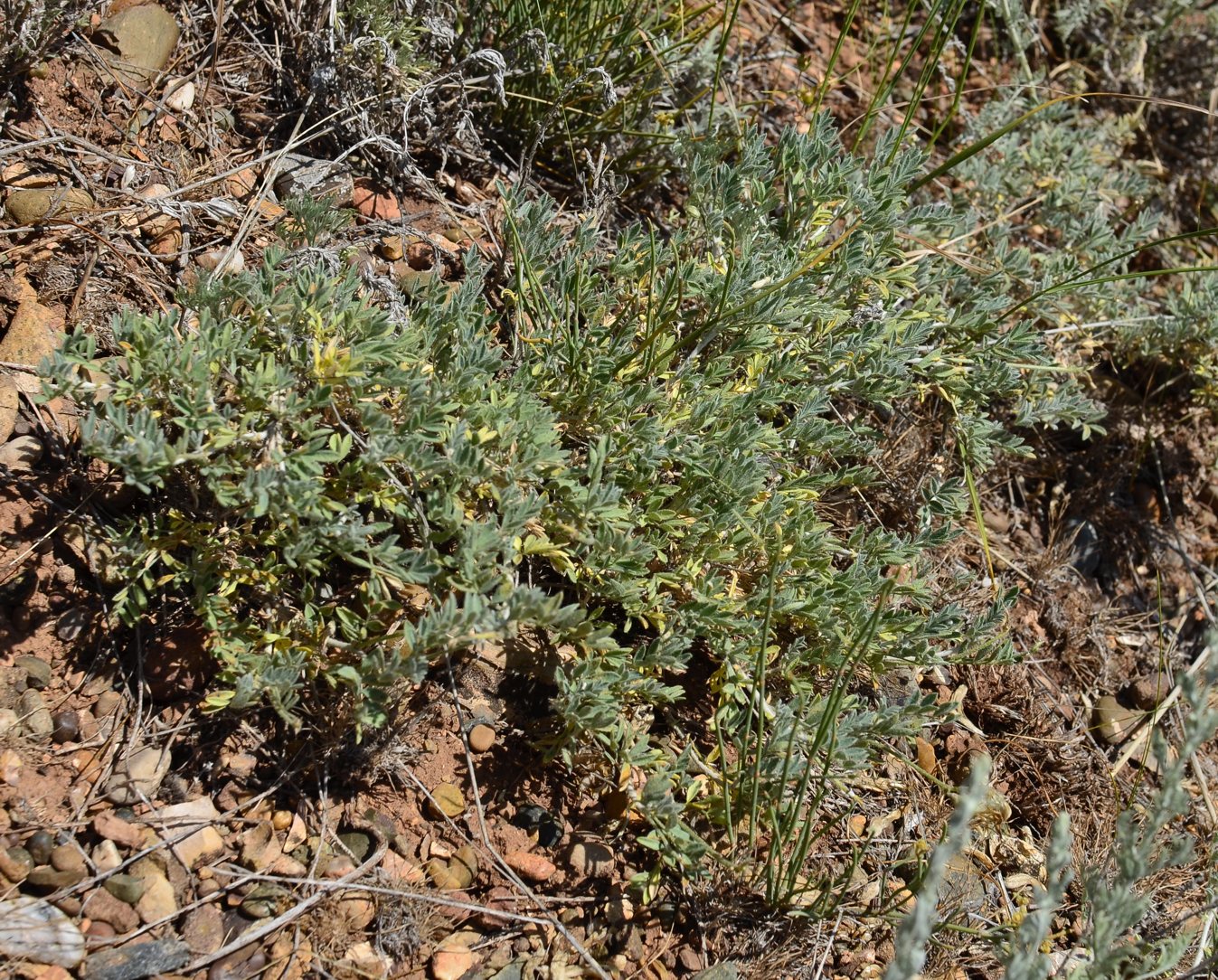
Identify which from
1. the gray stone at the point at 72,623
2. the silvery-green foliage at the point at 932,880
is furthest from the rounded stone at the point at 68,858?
the silvery-green foliage at the point at 932,880

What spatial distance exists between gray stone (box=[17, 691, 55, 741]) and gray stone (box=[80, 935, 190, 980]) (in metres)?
0.52

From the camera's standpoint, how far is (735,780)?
2.67 m

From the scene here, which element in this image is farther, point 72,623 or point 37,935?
point 72,623

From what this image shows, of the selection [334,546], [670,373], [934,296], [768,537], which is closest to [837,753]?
[768,537]

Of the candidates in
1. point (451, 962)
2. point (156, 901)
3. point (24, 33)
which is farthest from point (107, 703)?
point (24, 33)

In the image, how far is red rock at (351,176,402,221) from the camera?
3.45m

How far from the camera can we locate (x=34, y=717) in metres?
2.45

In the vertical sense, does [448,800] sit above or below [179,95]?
below

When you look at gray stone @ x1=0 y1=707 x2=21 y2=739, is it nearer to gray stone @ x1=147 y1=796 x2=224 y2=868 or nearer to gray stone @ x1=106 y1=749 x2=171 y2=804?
gray stone @ x1=106 y1=749 x2=171 y2=804

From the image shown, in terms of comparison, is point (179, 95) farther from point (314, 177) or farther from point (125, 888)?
point (125, 888)

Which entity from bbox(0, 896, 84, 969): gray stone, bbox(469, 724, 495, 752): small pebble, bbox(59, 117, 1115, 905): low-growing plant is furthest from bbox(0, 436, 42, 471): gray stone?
bbox(469, 724, 495, 752): small pebble

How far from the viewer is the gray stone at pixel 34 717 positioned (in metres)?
2.44

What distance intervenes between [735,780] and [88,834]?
1.49 metres

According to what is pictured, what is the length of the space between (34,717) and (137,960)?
0.60 metres
